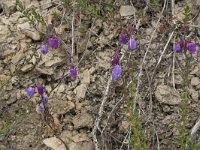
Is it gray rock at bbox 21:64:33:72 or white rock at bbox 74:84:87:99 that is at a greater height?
gray rock at bbox 21:64:33:72

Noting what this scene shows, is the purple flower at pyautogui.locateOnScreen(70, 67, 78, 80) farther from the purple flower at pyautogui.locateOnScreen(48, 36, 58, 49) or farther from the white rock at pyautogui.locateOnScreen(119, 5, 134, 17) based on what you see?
the white rock at pyautogui.locateOnScreen(119, 5, 134, 17)

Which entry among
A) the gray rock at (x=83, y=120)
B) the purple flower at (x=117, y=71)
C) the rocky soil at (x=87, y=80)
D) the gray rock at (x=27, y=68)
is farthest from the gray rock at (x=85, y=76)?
the purple flower at (x=117, y=71)

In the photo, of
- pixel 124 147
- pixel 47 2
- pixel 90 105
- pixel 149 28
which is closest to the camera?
pixel 124 147

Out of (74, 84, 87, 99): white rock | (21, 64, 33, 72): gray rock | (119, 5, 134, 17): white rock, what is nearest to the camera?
(74, 84, 87, 99): white rock

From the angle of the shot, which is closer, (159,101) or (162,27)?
(159,101)

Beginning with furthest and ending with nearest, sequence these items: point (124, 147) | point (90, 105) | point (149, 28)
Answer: point (149, 28), point (90, 105), point (124, 147)

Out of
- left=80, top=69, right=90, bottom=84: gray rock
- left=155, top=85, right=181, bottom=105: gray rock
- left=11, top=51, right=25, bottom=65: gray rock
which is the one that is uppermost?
left=11, top=51, right=25, bottom=65: gray rock

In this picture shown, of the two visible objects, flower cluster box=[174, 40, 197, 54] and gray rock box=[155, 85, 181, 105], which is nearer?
flower cluster box=[174, 40, 197, 54]

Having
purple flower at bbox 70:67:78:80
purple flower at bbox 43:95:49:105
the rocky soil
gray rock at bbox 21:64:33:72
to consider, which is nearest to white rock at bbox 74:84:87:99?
the rocky soil

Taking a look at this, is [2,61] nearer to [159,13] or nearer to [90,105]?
[90,105]

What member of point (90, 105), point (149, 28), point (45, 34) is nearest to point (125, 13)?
point (149, 28)
